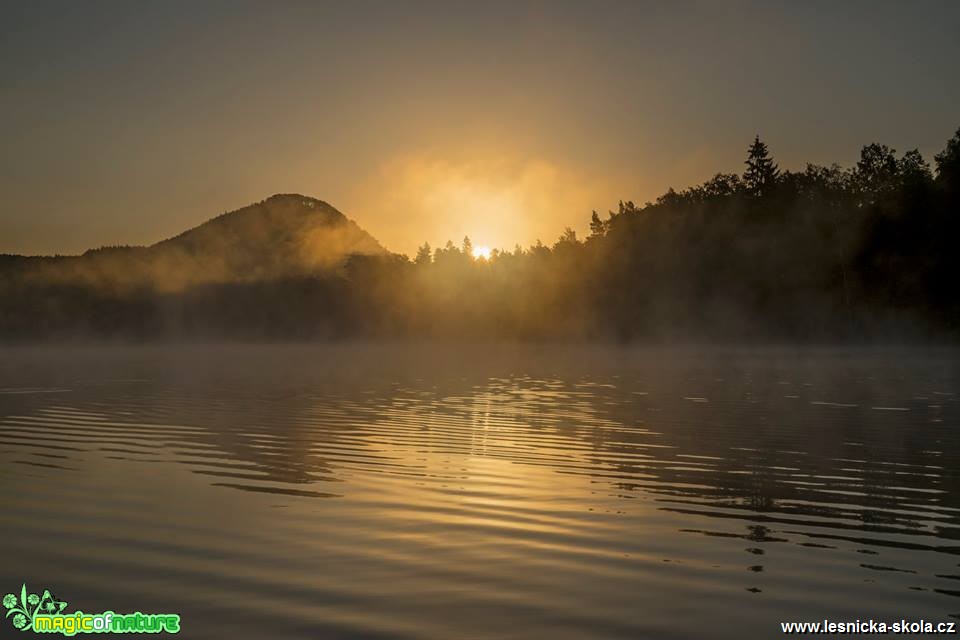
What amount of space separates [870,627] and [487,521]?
585cm

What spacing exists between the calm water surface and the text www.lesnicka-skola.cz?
17 centimetres

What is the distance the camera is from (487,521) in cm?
1305

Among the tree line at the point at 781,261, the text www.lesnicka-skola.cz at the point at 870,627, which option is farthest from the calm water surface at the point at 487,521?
the tree line at the point at 781,261

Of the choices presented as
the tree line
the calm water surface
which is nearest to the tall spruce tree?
the tree line

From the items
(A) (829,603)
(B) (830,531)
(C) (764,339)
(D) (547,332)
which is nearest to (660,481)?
(B) (830,531)

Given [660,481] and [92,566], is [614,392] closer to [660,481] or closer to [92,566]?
[660,481]

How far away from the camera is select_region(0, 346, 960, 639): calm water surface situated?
29.7 ft

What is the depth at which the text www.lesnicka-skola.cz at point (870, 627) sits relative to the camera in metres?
8.43

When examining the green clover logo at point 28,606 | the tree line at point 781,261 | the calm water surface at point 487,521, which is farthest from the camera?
the tree line at point 781,261

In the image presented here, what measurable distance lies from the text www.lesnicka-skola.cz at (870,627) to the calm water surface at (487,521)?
0.56ft

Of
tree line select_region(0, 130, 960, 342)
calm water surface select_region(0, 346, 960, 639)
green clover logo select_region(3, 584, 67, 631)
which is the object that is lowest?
green clover logo select_region(3, 584, 67, 631)

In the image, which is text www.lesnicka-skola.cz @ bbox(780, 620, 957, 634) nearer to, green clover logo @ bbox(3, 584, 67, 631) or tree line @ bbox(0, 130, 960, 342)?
green clover logo @ bbox(3, 584, 67, 631)

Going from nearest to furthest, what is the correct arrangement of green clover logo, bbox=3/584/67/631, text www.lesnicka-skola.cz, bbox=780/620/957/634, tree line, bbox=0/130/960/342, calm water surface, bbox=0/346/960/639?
text www.lesnicka-skola.cz, bbox=780/620/957/634, green clover logo, bbox=3/584/67/631, calm water surface, bbox=0/346/960/639, tree line, bbox=0/130/960/342

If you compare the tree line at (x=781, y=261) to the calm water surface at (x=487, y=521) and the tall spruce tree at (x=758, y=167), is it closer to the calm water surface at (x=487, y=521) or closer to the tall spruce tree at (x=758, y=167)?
the tall spruce tree at (x=758, y=167)
